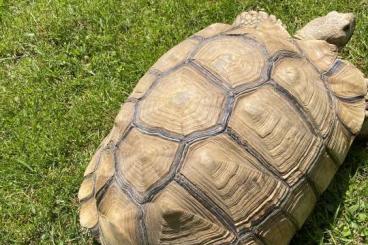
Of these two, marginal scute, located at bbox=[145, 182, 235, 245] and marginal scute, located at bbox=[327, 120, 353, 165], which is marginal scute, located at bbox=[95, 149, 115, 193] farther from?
marginal scute, located at bbox=[327, 120, 353, 165]

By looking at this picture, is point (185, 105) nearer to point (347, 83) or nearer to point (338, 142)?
point (338, 142)

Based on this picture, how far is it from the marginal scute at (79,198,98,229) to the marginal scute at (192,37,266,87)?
1103 millimetres

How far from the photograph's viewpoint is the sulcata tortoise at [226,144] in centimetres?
281

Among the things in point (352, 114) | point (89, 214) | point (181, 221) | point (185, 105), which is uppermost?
point (185, 105)

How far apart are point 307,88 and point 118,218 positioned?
127 cm

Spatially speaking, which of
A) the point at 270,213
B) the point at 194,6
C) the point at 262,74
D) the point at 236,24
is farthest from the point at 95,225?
the point at 194,6

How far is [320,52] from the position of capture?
3436 millimetres

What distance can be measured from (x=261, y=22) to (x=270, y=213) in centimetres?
138

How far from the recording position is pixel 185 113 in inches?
112

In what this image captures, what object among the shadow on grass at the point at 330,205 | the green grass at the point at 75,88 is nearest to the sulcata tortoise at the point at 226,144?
the shadow on grass at the point at 330,205

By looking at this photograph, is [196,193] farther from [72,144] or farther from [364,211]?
[72,144]

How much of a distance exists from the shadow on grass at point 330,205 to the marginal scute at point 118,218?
1109 mm

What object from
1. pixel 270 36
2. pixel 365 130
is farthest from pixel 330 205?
pixel 270 36

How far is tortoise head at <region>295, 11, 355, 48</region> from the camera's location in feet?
11.9
